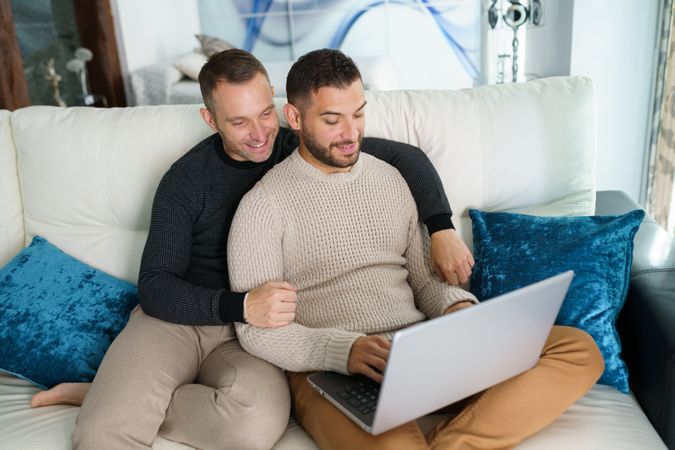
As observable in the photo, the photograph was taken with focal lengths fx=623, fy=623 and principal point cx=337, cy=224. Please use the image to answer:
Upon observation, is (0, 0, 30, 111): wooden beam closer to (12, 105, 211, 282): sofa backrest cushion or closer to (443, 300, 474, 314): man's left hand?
(12, 105, 211, 282): sofa backrest cushion

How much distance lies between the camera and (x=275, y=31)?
504 cm

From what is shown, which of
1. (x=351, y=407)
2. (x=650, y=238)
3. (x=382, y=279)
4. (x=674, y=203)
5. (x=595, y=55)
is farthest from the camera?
(x=595, y=55)

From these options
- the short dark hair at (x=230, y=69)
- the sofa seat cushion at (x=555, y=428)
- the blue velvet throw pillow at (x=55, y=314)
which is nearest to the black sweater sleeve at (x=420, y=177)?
the short dark hair at (x=230, y=69)

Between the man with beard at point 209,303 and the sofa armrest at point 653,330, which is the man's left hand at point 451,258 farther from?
the sofa armrest at point 653,330

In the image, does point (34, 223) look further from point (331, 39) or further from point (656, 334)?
point (331, 39)

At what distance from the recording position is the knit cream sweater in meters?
1.35

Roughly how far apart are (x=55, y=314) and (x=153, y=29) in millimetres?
3602

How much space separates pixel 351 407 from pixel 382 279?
1.29ft

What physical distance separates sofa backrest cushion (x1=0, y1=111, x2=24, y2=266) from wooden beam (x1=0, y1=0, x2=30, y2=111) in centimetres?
158

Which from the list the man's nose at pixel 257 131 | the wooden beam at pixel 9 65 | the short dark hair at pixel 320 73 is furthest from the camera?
the wooden beam at pixel 9 65

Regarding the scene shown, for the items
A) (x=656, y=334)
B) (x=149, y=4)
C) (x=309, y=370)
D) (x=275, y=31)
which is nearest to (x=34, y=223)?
(x=309, y=370)

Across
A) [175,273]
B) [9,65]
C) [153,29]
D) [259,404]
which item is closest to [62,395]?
[175,273]

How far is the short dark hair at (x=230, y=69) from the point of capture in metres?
1.43

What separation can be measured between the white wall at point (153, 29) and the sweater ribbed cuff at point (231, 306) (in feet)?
11.4
